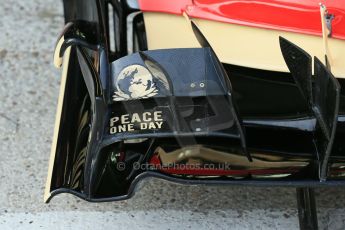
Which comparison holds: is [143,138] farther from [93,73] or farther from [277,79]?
[277,79]

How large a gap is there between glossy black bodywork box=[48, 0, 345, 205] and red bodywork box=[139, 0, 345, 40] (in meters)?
0.23

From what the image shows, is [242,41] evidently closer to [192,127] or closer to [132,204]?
[192,127]

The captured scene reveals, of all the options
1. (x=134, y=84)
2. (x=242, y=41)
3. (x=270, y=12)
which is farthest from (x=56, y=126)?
(x=270, y=12)

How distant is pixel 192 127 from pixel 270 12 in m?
0.51

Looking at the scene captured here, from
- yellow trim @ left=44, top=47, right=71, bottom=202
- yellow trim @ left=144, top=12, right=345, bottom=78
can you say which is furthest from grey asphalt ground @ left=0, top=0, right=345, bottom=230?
yellow trim @ left=144, top=12, right=345, bottom=78

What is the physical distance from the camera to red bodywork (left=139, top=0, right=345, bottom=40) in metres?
2.03

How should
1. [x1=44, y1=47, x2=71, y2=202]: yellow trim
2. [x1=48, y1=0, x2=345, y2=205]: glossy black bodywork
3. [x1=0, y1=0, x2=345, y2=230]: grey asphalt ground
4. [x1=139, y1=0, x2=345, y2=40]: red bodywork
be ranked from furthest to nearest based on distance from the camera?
[x1=0, y1=0, x2=345, y2=230]: grey asphalt ground → [x1=139, y1=0, x2=345, y2=40]: red bodywork → [x1=44, y1=47, x2=71, y2=202]: yellow trim → [x1=48, y1=0, x2=345, y2=205]: glossy black bodywork

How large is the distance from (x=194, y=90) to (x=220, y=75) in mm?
94

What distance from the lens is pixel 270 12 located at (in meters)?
2.08

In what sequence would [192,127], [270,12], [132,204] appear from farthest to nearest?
[132,204] → [270,12] → [192,127]

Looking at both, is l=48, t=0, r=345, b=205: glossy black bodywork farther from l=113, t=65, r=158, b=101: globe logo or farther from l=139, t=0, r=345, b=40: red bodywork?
l=139, t=0, r=345, b=40: red bodywork

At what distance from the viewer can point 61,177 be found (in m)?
1.93

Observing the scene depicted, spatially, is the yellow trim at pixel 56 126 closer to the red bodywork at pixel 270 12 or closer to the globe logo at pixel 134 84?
the globe logo at pixel 134 84

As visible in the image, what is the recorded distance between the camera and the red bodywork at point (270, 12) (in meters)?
2.03
